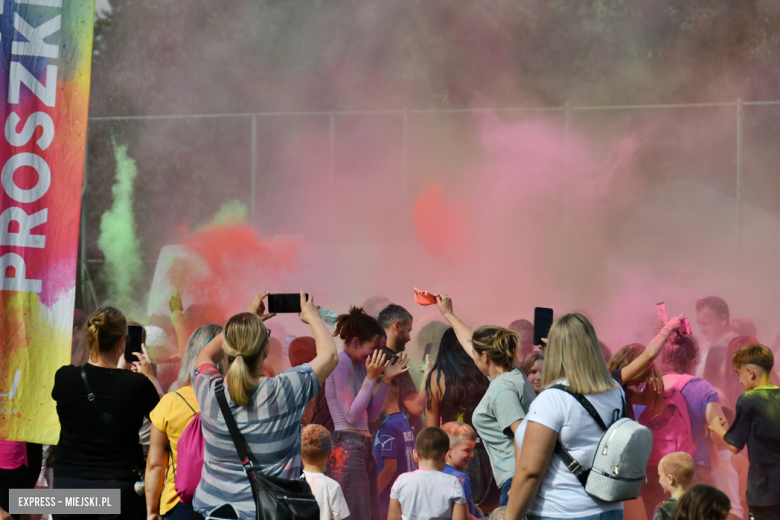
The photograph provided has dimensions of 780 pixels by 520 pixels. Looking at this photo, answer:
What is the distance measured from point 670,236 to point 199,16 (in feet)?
24.4

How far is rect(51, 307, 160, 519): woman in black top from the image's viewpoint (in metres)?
2.71

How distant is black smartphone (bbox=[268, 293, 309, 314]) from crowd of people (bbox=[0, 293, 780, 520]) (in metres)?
0.05

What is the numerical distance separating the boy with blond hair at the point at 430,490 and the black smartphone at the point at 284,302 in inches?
30.0

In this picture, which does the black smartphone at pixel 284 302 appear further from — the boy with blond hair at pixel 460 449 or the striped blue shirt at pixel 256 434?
the boy with blond hair at pixel 460 449

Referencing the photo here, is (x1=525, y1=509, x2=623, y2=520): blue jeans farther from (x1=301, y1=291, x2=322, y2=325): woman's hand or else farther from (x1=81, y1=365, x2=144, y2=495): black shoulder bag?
(x1=81, y1=365, x2=144, y2=495): black shoulder bag

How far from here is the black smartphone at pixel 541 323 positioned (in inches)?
124

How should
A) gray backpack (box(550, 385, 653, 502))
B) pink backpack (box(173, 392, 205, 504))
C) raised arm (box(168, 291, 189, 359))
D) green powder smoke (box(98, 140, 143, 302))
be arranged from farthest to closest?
1. green powder smoke (box(98, 140, 143, 302))
2. raised arm (box(168, 291, 189, 359))
3. pink backpack (box(173, 392, 205, 504))
4. gray backpack (box(550, 385, 653, 502))

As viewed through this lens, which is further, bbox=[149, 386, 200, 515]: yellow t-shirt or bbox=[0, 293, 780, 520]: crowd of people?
bbox=[149, 386, 200, 515]: yellow t-shirt

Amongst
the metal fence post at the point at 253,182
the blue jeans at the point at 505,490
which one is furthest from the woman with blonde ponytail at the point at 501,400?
the metal fence post at the point at 253,182

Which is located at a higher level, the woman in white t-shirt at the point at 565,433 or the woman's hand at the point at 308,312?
the woman's hand at the point at 308,312

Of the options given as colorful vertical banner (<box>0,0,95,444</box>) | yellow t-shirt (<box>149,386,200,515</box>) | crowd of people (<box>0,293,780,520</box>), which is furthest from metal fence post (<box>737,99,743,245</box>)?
colorful vertical banner (<box>0,0,95,444</box>)

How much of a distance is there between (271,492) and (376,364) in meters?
1.34

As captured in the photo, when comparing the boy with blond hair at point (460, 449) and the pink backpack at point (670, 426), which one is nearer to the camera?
the boy with blond hair at point (460, 449)

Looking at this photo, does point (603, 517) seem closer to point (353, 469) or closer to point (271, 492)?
point (271, 492)
